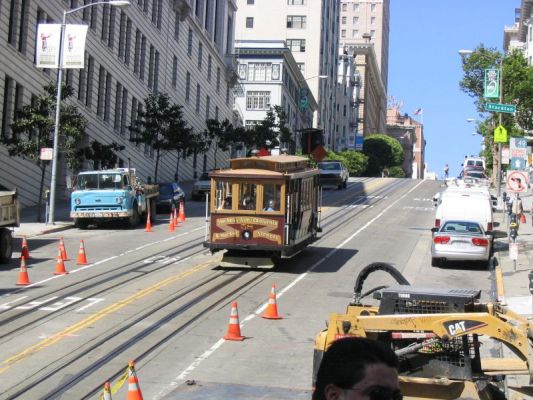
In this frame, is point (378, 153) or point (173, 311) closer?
point (173, 311)

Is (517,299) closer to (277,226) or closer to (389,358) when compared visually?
(277,226)

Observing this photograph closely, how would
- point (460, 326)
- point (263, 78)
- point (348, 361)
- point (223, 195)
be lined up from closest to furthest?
point (348, 361) < point (460, 326) < point (223, 195) < point (263, 78)

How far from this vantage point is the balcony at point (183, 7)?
70812 mm

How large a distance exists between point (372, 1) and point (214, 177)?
171 metres

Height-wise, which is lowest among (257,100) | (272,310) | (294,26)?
(272,310)

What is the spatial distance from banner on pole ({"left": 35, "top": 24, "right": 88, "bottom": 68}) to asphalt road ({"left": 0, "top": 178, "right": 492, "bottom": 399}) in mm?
6616

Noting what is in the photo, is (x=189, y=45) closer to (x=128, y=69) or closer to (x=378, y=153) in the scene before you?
(x=128, y=69)

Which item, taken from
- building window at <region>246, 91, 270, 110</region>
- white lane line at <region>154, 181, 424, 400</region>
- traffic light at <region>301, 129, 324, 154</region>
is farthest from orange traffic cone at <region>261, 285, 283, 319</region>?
building window at <region>246, 91, 270, 110</region>

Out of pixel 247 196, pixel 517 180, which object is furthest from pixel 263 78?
pixel 247 196

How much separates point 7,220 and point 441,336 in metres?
18.0

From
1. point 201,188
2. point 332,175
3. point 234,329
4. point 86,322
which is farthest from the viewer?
point 332,175

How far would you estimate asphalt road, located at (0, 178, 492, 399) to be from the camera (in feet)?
38.3

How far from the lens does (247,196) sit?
922 inches

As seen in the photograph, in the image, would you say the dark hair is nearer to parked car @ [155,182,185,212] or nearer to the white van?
the white van
